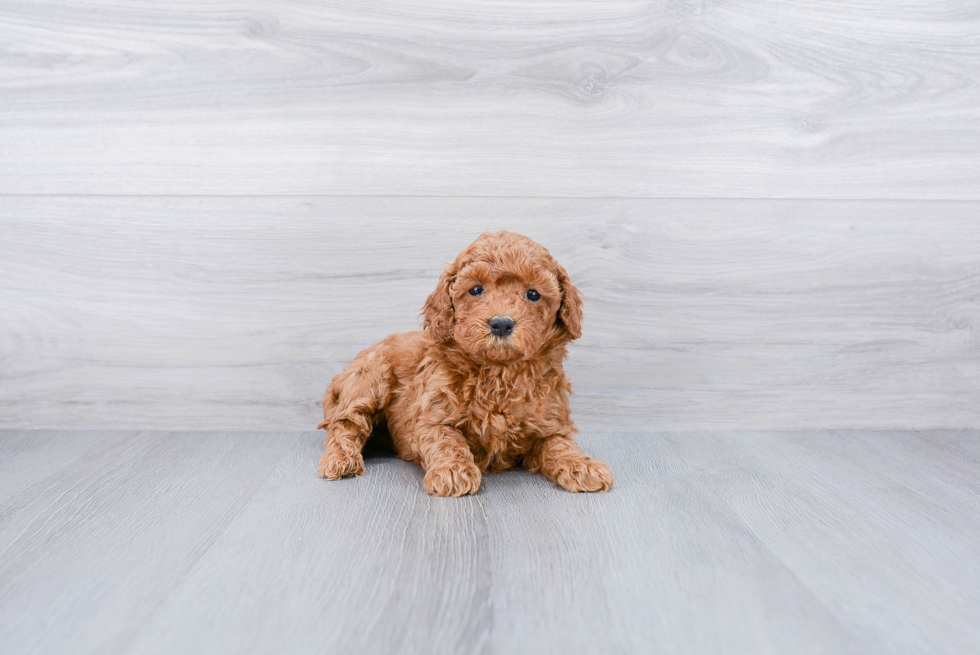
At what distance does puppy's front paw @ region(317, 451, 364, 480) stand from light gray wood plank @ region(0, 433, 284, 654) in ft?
0.47

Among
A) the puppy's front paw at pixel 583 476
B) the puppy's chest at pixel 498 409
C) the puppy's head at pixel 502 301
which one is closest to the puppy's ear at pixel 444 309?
the puppy's head at pixel 502 301

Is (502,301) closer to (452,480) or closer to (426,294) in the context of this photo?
A: (452,480)

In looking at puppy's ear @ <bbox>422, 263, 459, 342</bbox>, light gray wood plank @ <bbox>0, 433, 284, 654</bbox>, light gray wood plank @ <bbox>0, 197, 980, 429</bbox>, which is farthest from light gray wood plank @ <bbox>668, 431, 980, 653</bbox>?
light gray wood plank @ <bbox>0, 433, 284, 654</bbox>

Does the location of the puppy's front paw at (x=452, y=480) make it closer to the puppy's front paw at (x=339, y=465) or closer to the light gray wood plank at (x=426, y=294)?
the puppy's front paw at (x=339, y=465)

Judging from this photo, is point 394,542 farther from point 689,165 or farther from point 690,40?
point 690,40

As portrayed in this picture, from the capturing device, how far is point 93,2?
5.74 ft

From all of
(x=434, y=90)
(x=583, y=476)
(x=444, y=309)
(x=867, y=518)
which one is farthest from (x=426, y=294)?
(x=867, y=518)

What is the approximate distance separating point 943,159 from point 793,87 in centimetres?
48

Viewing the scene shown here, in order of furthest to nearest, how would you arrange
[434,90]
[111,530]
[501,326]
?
[434,90], [501,326], [111,530]

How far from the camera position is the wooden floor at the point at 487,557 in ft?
2.71

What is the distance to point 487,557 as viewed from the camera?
40.8 inches

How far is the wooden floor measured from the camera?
2.71 feet

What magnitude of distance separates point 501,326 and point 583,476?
0.35m

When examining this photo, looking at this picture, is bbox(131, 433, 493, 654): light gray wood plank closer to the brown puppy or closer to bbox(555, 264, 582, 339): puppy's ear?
the brown puppy
